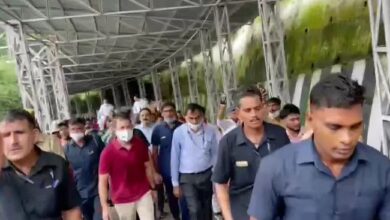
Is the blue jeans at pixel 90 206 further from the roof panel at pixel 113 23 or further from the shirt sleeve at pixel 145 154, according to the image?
the roof panel at pixel 113 23

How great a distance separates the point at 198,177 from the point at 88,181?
1375 mm

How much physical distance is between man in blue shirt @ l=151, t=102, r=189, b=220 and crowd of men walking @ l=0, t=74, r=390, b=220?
1862 mm

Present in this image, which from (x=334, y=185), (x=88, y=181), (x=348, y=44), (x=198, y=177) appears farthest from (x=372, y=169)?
(x=348, y=44)

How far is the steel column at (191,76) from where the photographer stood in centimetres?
3191

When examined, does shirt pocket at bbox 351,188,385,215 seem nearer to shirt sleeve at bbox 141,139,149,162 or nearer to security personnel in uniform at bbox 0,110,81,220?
security personnel in uniform at bbox 0,110,81,220

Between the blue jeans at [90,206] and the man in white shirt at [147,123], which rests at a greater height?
the man in white shirt at [147,123]

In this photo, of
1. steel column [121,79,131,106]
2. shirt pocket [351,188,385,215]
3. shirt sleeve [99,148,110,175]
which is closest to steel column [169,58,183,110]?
steel column [121,79,131,106]

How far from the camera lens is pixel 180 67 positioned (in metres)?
40.3

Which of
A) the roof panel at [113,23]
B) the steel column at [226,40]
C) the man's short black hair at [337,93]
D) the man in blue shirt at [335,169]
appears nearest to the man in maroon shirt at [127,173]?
the man in blue shirt at [335,169]

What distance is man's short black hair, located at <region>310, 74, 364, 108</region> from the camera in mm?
2502

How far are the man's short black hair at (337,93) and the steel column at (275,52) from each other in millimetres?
11242

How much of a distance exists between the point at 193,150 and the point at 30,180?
4023 mm

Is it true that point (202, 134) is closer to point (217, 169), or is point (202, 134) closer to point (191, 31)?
point (217, 169)

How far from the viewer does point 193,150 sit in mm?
7645
